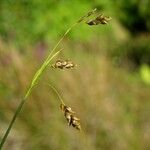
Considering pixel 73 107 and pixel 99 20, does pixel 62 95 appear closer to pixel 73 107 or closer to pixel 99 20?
pixel 73 107

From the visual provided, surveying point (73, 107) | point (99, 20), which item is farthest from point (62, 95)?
point (99, 20)

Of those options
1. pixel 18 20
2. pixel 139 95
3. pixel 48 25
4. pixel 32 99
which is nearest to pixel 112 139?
pixel 32 99

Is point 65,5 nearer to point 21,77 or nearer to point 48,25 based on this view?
point 48,25

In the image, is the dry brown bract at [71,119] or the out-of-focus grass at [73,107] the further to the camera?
the out-of-focus grass at [73,107]

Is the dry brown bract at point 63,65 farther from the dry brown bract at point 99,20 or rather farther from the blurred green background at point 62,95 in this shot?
the blurred green background at point 62,95

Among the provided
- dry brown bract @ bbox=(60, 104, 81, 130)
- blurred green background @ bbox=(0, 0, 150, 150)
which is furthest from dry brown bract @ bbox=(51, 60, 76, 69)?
blurred green background @ bbox=(0, 0, 150, 150)

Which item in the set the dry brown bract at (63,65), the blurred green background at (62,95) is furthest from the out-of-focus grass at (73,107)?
the dry brown bract at (63,65)

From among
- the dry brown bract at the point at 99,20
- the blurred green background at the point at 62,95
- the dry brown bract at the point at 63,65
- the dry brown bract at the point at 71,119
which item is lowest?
the blurred green background at the point at 62,95

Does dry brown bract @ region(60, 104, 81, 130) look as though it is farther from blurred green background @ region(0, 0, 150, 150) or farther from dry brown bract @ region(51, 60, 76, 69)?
blurred green background @ region(0, 0, 150, 150)

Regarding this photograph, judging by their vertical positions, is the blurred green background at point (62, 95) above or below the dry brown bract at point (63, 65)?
below
